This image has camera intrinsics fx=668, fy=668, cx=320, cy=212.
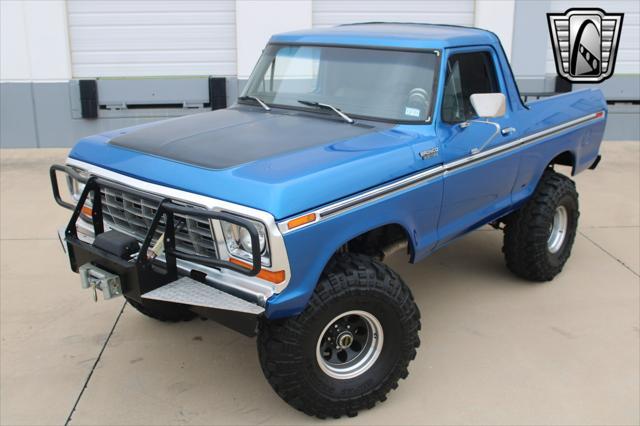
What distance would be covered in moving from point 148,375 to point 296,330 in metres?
1.26

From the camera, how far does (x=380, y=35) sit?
15.0ft

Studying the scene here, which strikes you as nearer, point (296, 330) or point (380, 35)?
point (296, 330)

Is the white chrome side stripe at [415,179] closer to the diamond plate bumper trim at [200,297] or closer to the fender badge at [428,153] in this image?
the fender badge at [428,153]

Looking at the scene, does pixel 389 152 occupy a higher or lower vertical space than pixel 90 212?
higher

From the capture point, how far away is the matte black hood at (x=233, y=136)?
361cm

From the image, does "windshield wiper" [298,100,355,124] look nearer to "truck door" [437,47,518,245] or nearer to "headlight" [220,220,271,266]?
"truck door" [437,47,518,245]

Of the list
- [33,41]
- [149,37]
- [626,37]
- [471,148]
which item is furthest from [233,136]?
[626,37]

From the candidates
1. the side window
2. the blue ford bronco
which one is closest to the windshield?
the blue ford bronco

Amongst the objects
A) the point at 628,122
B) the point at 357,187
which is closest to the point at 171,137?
the point at 357,187

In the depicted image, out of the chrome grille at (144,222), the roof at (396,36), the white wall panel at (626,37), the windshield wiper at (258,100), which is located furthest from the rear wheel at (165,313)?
the white wall panel at (626,37)

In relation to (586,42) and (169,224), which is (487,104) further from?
(586,42)

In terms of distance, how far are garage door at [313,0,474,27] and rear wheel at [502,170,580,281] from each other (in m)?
5.51

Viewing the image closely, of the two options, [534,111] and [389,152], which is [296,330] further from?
[534,111]

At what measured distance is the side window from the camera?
434cm
